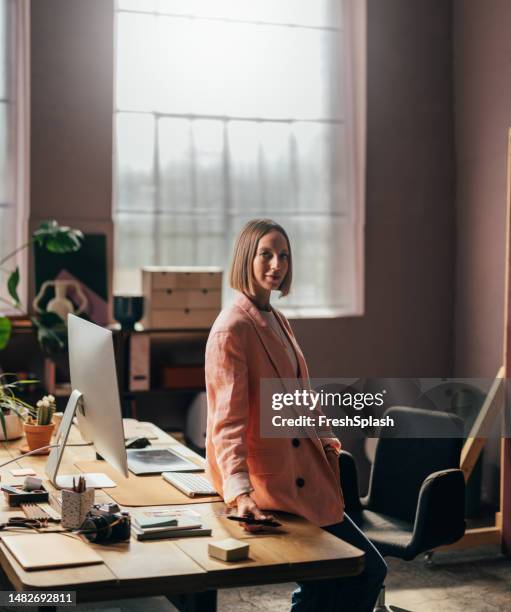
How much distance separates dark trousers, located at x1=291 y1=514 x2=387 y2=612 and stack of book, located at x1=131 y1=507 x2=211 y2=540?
1.45 feet

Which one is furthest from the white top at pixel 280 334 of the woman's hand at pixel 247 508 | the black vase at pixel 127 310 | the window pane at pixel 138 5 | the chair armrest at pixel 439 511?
the window pane at pixel 138 5

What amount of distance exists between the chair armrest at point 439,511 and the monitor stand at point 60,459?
121cm

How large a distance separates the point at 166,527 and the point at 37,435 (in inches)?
47.1

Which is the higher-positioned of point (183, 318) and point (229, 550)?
point (183, 318)

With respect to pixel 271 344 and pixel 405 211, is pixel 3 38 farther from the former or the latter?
pixel 271 344

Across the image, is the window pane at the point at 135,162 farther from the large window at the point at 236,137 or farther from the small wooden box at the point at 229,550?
the small wooden box at the point at 229,550

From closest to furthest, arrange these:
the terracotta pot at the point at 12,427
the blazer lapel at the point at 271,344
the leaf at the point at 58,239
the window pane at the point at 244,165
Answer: the blazer lapel at the point at 271,344 < the terracotta pot at the point at 12,427 < the leaf at the point at 58,239 < the window pane at the point at 244,165

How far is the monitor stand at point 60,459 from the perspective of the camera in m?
2.73

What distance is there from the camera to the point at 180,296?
16.9ft

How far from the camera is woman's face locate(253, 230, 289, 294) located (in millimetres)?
2661

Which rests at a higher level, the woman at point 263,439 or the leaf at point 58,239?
the leaf at point 58,239

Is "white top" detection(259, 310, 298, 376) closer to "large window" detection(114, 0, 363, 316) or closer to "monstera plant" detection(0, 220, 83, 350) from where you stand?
"monstera plant" detection(0, 220, 83, 350)

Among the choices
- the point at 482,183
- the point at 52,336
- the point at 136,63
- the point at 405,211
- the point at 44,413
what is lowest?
the point at 44,413

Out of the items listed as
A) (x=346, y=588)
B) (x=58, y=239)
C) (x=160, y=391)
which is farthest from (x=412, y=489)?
(x=58, y=239)
